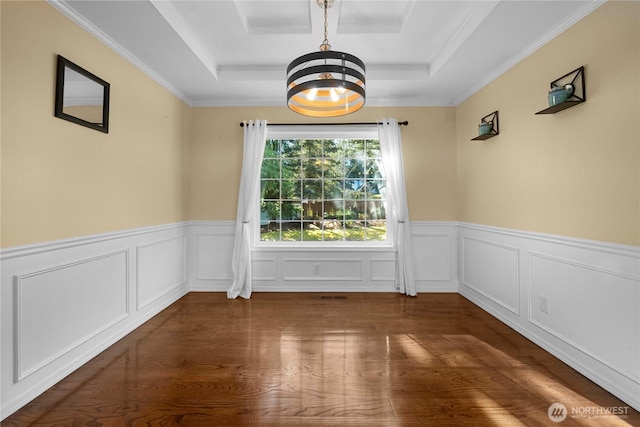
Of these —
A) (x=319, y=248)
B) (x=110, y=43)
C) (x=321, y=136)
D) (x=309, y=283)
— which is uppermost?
(x=110, y=43)

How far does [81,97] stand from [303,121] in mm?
2355

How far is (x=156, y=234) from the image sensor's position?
323 centimetres

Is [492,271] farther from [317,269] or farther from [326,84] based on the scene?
[326,84]

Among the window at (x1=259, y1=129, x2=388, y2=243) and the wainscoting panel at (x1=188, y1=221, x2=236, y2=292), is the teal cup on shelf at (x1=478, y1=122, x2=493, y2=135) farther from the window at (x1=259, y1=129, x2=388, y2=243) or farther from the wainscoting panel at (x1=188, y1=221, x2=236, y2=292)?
the wainscoting panel at (x1=188, y1=221, x2=236, y2=292)

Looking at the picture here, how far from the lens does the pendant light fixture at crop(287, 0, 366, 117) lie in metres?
1.75

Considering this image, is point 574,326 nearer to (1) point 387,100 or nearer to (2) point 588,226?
(2) point 588,226

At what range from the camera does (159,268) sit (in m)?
3.31

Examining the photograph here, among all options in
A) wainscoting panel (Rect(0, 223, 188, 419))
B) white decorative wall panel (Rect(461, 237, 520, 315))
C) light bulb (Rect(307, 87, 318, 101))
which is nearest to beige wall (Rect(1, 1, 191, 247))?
wainscoting panel (Rect(0, 223, 188, 419))

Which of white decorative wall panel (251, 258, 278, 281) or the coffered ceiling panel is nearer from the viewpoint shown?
the coffered ceiling panel

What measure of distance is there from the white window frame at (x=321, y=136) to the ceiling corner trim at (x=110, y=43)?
1261mm

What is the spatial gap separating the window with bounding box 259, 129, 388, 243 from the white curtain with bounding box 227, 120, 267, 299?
264 millimetres

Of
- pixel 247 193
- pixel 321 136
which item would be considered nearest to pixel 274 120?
pixel 321 136

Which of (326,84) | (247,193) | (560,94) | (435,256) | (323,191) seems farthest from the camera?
(323,191)

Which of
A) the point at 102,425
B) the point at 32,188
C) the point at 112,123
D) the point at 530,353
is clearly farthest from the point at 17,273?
the point at 530,353
